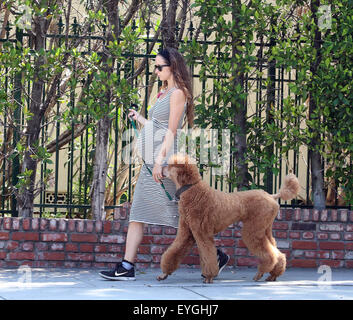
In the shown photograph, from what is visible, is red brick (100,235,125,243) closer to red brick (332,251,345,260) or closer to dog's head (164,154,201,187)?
dog's head (164,154,201,187)

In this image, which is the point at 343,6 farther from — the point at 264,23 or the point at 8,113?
the point at 8,113

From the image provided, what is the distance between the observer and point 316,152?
8.23m

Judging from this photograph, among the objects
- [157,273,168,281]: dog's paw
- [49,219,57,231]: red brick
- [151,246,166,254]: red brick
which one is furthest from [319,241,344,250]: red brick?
[49,219,57,231]: red brick

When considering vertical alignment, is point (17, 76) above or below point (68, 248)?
above

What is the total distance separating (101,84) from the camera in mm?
7672

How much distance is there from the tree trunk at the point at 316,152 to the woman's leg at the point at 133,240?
87.7 inches

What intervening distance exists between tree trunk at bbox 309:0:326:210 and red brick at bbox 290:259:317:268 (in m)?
0.63

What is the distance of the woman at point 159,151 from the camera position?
673 cm

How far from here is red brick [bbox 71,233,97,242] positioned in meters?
7.73

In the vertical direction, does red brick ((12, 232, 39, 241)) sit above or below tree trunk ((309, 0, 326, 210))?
below
